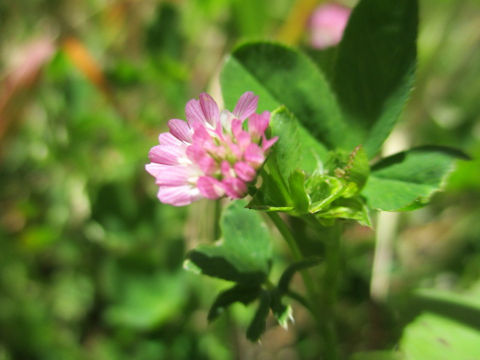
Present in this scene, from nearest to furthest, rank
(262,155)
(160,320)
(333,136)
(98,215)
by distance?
(262,155) → (333,136) → (160,320) → (98,215)

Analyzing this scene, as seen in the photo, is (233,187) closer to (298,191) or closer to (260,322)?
(298,191)

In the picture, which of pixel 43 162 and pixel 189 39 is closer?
pixel 43 162

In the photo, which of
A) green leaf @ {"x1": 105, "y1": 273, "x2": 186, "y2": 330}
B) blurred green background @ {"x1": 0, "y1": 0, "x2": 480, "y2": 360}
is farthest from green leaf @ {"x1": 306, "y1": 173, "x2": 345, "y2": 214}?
green leaf @ {"x1": 105, "y1": 273, "x2": 186, "y2": 330}

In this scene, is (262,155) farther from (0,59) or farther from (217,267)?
(0,59)

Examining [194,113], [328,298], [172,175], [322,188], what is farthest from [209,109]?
[328,298]

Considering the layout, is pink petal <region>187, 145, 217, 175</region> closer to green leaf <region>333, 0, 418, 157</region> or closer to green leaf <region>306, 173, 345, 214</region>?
green leaf <region>306, 173, 345, 214</region>

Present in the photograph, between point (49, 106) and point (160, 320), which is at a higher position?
point (49, 106)

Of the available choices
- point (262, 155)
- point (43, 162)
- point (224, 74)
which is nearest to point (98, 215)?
point (43, 162)
